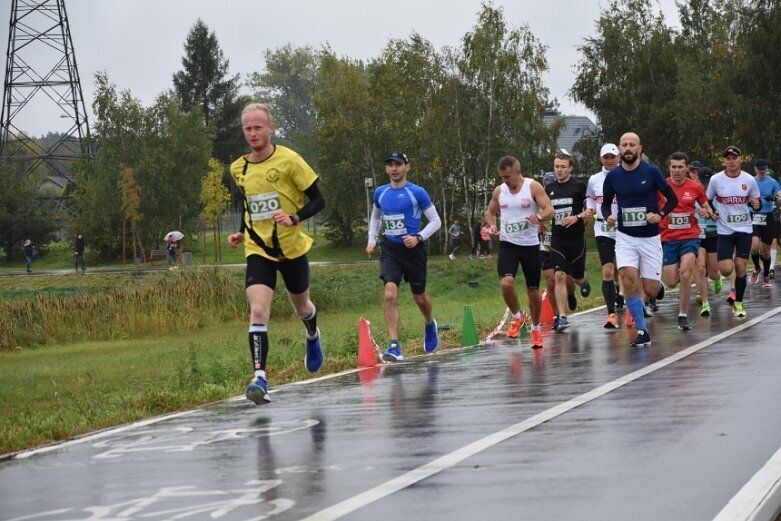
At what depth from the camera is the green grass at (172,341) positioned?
12391 mm

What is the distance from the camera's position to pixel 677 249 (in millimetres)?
18719

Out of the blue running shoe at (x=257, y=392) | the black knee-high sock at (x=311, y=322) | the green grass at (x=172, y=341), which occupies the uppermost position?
the black knee-high sock at (x=311, y=322)

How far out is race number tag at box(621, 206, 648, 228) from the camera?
1544 centimetres

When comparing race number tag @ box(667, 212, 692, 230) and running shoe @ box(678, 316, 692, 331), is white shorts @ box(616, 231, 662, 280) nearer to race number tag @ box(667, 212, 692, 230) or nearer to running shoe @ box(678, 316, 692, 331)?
running shoe @ box(678, 316, 692, 331)

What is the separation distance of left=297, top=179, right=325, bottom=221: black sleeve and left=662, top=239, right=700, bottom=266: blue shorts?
7.92 metres

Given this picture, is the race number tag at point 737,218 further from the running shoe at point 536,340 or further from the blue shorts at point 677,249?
the running shoe at point 536,340

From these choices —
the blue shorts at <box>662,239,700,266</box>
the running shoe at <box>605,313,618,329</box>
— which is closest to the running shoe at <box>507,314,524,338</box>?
the running shoe at <box>605,313,618,329</box>

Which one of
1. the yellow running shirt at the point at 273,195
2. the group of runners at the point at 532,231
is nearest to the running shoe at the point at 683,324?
the group of runners at the point at 532,231

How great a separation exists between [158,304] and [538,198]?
1868 centimetres

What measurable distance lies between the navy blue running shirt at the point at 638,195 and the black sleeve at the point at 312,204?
15.7 feet

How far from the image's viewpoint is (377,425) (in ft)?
31.4

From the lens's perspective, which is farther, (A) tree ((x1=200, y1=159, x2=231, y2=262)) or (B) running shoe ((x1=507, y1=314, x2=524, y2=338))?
(A) tree ((x1=200, y1=159, x2=231, y2=262))

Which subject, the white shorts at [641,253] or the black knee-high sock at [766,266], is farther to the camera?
the black knee-high sock at [766,266]

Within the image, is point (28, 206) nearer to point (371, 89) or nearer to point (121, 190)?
point (121, 190)
